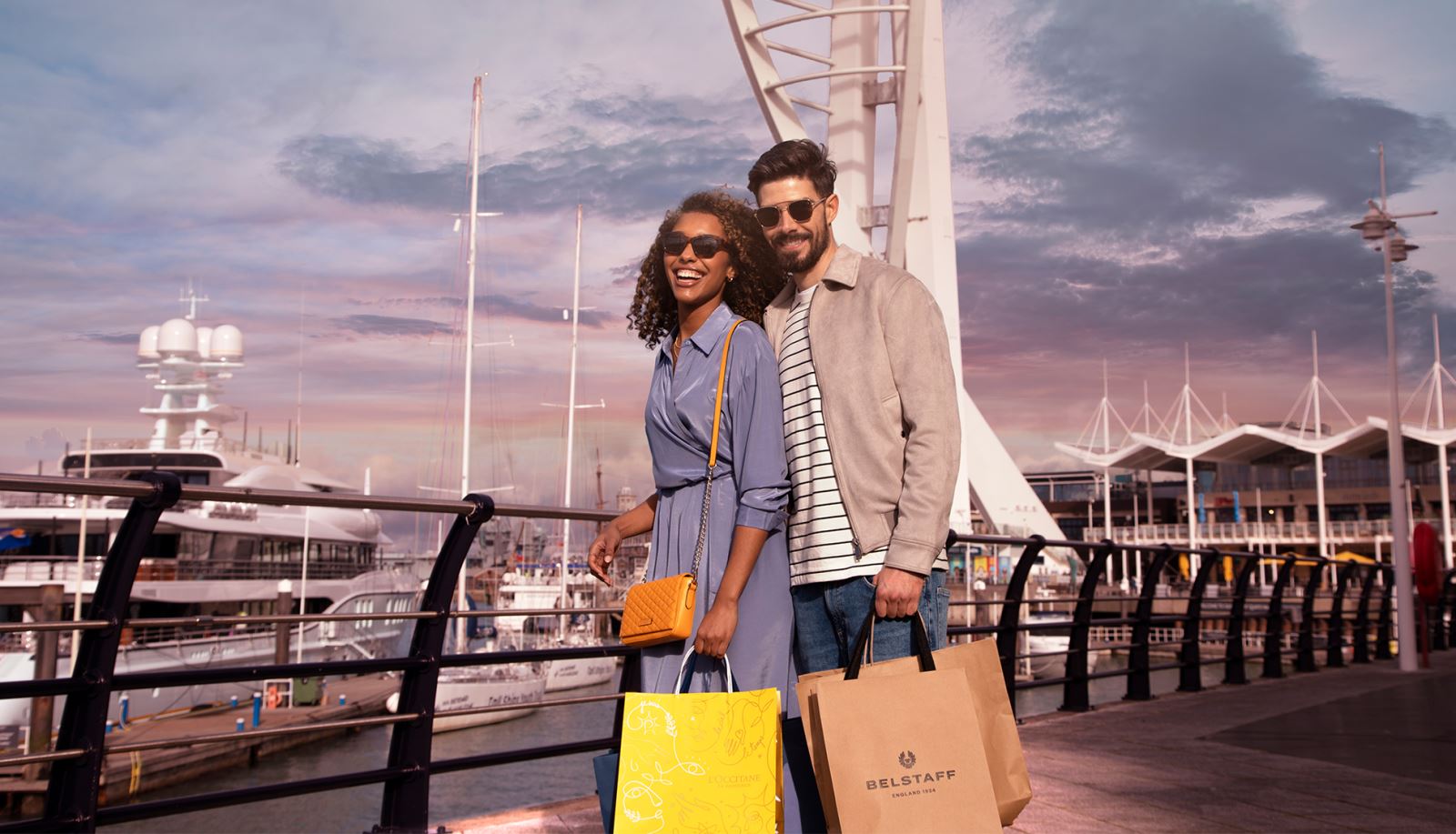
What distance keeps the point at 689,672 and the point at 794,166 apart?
3.22ft

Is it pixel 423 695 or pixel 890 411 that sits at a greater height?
pixel 890 411

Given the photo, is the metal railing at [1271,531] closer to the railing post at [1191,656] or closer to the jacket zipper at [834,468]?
the railing post at [1191,656]

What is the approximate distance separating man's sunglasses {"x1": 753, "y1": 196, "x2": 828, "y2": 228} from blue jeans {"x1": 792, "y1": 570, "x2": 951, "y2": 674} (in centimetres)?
71

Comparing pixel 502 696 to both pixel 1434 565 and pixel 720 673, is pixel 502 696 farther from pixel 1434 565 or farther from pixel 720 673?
pixel 720 673

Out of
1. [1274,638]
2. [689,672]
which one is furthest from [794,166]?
[1274,638]

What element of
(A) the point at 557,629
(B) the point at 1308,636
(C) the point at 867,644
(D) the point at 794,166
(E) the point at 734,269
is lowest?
(A) the point at 557,629

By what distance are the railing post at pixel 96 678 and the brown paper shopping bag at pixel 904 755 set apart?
1.68 metres

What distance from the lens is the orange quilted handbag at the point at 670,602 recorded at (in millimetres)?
2113

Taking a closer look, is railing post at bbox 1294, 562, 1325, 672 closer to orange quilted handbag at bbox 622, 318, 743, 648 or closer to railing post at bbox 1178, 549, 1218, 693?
railing post at bbox 1178, 549, 1218, 693

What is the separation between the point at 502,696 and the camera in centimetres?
3041

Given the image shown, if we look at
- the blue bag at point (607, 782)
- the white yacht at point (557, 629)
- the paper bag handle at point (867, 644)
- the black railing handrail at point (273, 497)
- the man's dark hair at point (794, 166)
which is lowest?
the white yacht at point (557, 629)

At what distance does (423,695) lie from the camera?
3.58 m

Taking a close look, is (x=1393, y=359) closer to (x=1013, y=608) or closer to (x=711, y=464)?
(x=1013, y=608)

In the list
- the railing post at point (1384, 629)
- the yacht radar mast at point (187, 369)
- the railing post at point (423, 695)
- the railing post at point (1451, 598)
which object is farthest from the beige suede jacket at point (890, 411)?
the yacht radar mast at point (187, 369)
